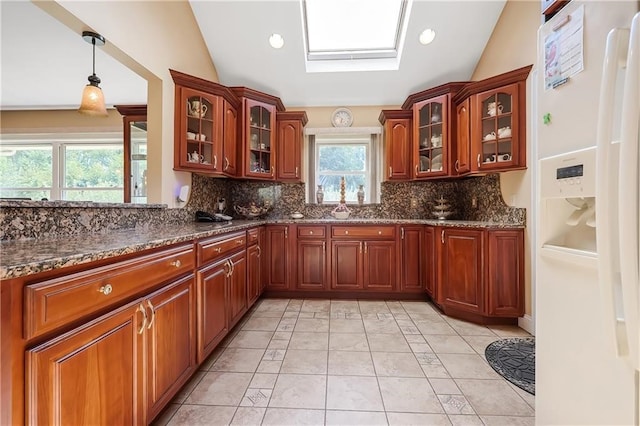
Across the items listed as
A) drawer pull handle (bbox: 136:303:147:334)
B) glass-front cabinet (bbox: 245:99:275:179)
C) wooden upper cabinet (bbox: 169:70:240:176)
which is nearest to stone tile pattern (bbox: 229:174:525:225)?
glass-front cabinet (bbox: 245:99:275:179)

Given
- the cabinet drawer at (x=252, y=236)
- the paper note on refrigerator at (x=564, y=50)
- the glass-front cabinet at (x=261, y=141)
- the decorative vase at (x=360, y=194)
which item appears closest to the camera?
the paper note on refrigerator at (x=564, y=50)

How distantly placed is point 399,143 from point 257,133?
1.76 metres

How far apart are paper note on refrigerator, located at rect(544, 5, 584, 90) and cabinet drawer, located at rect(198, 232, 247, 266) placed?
73.9 inches

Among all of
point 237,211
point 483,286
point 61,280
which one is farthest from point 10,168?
point 483,286

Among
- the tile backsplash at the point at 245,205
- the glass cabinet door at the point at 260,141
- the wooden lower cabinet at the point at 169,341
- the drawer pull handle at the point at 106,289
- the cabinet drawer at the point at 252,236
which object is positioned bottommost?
the wooden lower cabinet at the point at 169,341

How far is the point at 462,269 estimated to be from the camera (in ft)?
8.30

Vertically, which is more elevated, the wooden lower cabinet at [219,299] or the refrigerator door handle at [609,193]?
the refrigerator door handle at [609,193]

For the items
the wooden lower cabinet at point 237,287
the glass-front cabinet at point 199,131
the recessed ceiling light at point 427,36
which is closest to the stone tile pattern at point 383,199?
the glass-front cabinet at point 199,131

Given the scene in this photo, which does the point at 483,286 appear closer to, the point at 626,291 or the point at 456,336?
the point at 456,336

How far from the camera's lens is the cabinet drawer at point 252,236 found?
2.59 meters

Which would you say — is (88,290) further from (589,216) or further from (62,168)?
(62,168)

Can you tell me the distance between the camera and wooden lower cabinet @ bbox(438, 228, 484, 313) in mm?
2414

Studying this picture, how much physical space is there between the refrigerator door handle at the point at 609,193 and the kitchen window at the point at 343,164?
9.76ft

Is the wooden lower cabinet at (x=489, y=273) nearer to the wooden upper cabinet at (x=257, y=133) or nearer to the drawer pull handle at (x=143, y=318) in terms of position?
the wooden upper cabinet at (x=257, y=133)
